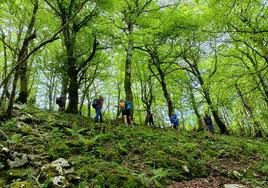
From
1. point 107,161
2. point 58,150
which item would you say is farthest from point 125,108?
point 58,150

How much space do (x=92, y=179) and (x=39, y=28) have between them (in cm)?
1364

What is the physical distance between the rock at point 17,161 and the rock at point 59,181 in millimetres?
1133

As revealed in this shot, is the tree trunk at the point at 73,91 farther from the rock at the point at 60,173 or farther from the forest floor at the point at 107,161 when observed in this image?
the rock at the point at 60,173

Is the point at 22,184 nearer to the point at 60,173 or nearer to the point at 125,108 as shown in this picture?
the point at 60,173

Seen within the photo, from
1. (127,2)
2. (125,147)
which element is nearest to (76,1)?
(127,2)

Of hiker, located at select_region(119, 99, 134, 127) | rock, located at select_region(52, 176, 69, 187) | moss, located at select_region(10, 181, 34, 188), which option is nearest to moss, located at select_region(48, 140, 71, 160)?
rock, located at select_region(52, 176, 69, 187)

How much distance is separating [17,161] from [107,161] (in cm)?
233

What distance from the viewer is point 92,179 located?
613 cm

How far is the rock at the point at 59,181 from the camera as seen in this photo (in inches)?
216

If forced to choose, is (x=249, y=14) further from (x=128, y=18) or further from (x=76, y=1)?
(x=76, y=1)

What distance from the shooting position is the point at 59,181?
18.3 ft

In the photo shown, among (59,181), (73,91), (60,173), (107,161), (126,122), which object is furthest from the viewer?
(73,91)

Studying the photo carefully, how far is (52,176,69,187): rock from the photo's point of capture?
5.49 metres

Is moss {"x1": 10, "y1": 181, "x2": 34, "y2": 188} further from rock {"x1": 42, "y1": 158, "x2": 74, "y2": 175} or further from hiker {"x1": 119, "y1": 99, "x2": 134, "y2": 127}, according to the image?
hiker {"x1": 119, "y1": 99, "x2": 134, "y2": 127}
